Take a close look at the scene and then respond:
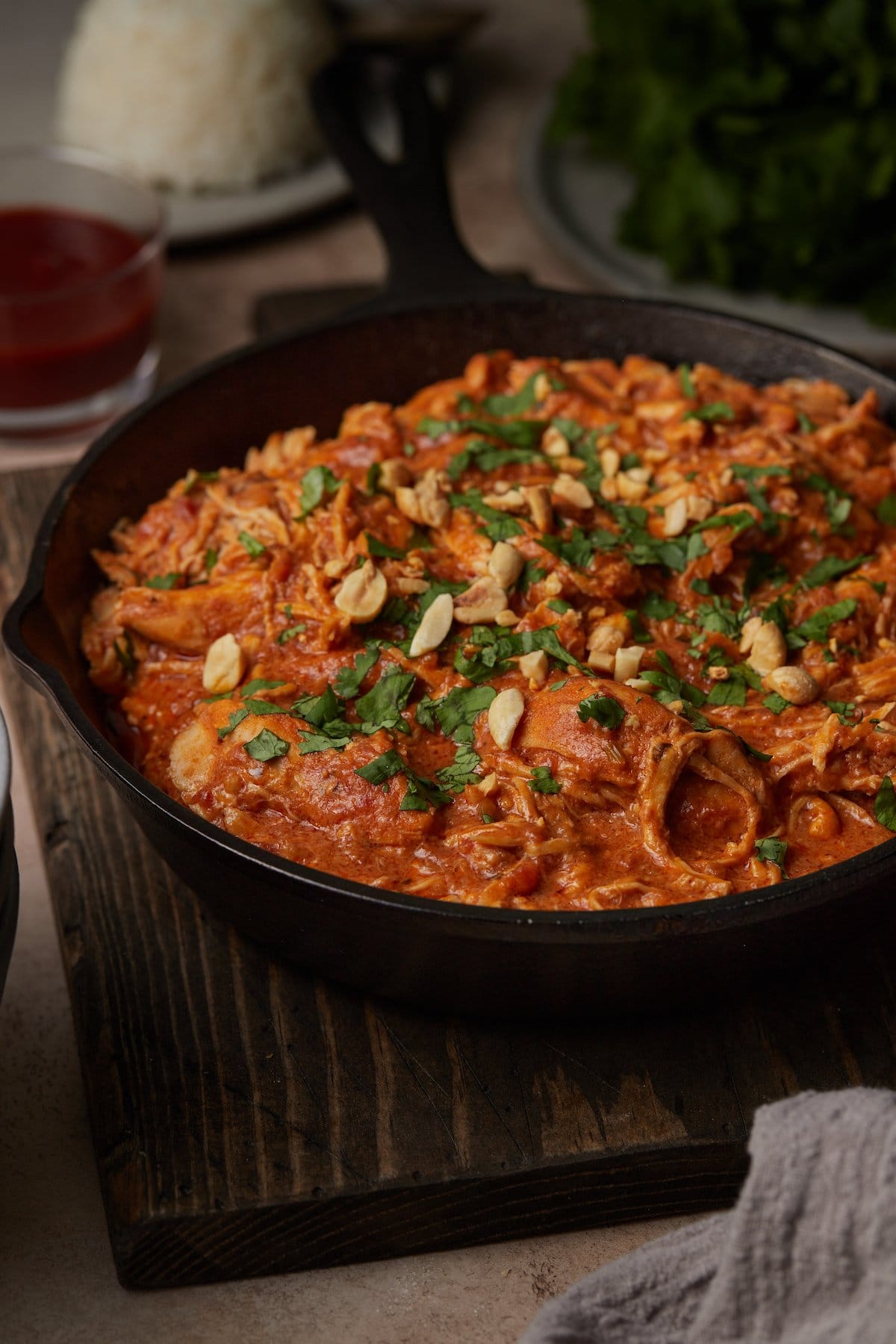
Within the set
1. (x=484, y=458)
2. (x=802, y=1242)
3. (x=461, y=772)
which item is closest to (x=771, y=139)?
(x=484, y=458)

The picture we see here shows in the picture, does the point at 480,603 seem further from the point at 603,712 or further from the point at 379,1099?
the point at 379,1099

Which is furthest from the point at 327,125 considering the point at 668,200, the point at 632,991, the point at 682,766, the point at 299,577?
the point at 632,991

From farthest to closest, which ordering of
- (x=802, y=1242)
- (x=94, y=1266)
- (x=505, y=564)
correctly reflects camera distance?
(x=505, y=564), (x=94, y=1266), (x=802, y=1242)

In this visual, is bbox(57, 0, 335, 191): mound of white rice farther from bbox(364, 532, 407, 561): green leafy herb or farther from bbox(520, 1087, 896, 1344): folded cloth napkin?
bbox(520, 1087, 896, 1344): folded cloth napkin

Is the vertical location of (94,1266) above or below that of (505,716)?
below

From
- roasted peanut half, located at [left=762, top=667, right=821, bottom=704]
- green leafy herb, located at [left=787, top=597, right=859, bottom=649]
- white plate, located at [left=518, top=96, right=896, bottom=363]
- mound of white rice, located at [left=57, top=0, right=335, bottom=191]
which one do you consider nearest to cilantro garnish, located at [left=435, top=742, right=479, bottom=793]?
roasted peanut half, located at [left=762, top=667, right=821, bottom=704]

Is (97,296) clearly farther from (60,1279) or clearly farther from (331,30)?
(60,1279)

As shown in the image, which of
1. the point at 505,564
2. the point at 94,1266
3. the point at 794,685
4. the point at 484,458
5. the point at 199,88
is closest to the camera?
the point at 94,1266
